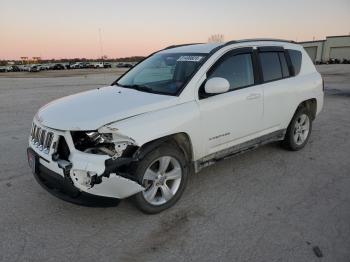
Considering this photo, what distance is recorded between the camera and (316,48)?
70.9 meters

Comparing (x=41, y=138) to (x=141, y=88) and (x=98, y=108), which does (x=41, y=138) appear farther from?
(x=141, y=88)

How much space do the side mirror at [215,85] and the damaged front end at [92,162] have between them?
3.86 ft

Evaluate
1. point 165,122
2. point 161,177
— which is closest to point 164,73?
point 165,122

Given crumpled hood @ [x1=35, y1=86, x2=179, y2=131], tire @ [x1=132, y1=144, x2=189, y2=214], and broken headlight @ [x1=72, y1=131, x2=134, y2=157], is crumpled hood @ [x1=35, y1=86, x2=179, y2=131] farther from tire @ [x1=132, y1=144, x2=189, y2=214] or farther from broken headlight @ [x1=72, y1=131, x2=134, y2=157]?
tire @ [x1=132, y1=144, x2=189, y2=214]

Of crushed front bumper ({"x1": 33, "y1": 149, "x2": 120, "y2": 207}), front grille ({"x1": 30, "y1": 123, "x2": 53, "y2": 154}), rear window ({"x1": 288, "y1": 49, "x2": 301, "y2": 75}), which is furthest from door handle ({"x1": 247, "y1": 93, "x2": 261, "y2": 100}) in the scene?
front grille ({"x1": 30, "y1": 123, "x2": 53, "y2": 154})

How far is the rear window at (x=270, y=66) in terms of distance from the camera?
15.5 feet

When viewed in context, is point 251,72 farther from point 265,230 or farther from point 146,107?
point 265,230

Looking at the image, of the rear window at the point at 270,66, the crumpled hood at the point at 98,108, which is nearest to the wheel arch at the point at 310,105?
the rear window at the point at 270,66

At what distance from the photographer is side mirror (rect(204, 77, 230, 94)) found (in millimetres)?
3760

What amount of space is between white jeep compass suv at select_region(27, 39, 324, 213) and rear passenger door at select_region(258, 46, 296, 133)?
2 cm

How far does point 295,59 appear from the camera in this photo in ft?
17.6

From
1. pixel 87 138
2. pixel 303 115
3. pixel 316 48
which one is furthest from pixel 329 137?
pixel 316 48

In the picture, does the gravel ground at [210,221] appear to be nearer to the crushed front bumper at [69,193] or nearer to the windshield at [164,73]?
the crushed front bumper at [69,193]

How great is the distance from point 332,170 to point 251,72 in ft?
6.25
